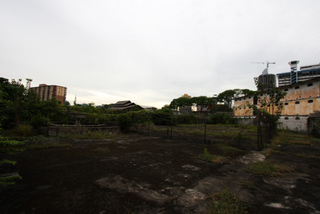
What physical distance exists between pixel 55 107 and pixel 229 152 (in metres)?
13.6

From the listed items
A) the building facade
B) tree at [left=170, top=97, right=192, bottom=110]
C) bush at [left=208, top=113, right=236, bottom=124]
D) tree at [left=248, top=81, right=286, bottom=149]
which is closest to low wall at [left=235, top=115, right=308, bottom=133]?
the building facade

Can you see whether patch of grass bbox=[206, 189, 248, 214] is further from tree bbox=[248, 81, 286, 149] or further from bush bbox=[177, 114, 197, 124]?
bush bbox=[177, 114, 197, 124]

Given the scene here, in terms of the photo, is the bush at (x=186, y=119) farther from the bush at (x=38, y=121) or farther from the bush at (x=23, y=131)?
the bush at (x=23, y=131)

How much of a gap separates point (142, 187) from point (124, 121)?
32.6ft

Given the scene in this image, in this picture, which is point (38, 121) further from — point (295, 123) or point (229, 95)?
point (229, 95)

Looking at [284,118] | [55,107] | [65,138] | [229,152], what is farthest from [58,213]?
[284,118]

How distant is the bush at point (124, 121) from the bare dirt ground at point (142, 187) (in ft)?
25.1

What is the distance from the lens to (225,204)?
2.59 meters

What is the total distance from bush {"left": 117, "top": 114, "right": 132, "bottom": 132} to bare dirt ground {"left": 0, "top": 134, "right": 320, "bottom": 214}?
25.1ft

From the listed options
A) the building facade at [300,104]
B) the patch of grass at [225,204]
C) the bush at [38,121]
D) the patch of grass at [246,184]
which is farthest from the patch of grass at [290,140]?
the bush at [38,121]

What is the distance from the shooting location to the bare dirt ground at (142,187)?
2.59 metres

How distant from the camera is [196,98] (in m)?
66.9

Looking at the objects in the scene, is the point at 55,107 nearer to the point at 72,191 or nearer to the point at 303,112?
the point at 72,191

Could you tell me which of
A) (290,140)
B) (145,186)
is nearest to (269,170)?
(145,186)
